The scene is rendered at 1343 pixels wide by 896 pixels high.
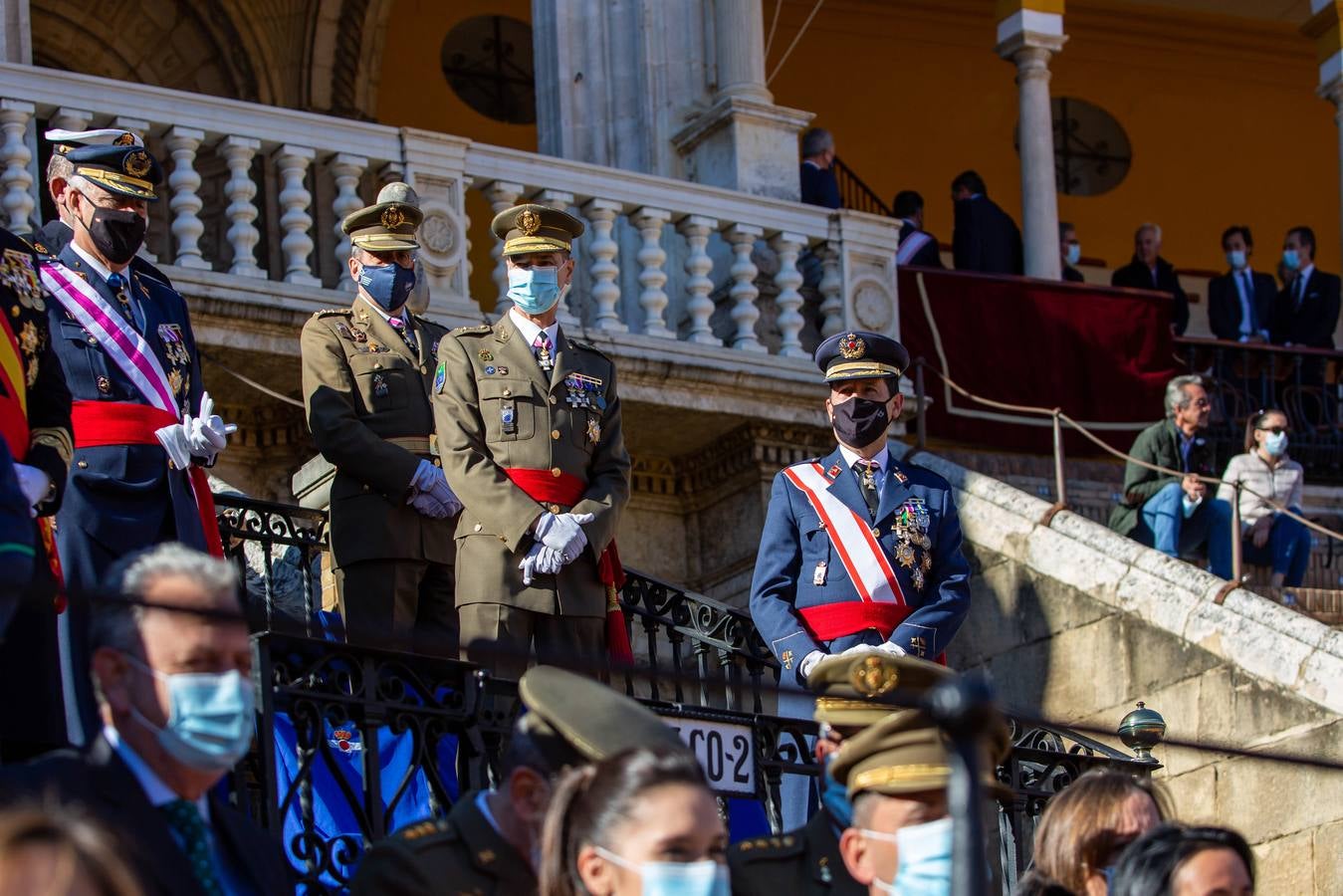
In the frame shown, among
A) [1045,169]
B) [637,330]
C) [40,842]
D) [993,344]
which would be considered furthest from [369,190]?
[40,842]

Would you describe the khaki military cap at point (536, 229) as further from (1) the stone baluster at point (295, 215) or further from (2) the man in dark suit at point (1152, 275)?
(2) the man in dark suit at point (1152, 275)

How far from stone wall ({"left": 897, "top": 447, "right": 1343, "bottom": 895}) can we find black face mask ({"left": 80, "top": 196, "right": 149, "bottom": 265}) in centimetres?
452

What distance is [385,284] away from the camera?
929cm

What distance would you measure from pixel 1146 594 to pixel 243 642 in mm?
7036

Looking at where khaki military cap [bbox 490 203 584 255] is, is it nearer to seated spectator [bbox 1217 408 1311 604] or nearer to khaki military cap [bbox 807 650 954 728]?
khaki military cap [bbox 807 650 954 728]

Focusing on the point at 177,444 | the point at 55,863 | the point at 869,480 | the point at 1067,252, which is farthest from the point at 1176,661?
the point at 55,863

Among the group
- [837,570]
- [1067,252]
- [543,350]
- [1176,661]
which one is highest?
[1067,252]

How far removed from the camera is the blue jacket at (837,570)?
8391mm

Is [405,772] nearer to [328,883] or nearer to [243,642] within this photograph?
[328,883]

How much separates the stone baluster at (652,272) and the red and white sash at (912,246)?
192 cm

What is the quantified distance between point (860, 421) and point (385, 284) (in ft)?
5.11

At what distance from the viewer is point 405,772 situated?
774cm

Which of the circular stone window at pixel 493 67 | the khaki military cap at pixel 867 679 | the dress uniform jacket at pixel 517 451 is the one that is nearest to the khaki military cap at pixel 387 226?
the dress uniform jacket at pixel 517 451

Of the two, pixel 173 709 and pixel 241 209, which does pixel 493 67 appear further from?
pixel 173 709
